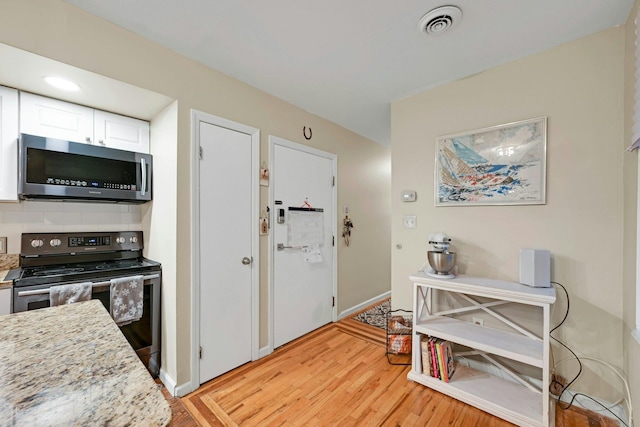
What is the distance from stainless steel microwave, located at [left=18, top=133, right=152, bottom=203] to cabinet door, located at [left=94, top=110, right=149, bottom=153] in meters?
0.13

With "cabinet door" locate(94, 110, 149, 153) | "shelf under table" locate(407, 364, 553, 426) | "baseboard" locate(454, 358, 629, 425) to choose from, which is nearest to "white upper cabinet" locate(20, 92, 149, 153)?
"cabinet door" locate(94, 110, 149, 153)

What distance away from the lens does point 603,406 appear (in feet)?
5.51

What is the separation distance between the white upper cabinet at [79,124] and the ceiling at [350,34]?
29.1 inches

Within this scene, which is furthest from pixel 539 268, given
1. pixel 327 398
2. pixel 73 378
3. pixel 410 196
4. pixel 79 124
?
pixel 79 124

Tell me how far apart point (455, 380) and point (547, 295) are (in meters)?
0.88

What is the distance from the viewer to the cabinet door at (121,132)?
2041 mm

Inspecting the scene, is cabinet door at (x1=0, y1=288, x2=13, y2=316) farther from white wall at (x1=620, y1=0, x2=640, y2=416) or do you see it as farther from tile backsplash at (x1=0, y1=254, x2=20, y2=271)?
white wall at (x1=620, y1=0, x2=640, y2=416)

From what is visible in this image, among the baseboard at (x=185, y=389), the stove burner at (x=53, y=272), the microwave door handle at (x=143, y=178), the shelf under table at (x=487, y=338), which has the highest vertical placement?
the microwave door handle at (x=143, y=178)

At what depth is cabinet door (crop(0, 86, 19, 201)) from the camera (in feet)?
5.49

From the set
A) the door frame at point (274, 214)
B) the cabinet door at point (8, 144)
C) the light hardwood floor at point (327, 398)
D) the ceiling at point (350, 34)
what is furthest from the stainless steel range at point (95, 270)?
the ceiling at point (350, 34)

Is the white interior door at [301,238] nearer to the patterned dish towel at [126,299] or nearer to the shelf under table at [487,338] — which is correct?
the patterned dish towel at [126,299]

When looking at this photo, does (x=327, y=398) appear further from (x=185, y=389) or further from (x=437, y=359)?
(x=185, y=389)

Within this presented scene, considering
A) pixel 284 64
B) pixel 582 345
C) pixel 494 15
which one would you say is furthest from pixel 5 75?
pixel 582 345

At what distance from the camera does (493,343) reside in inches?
69.6
